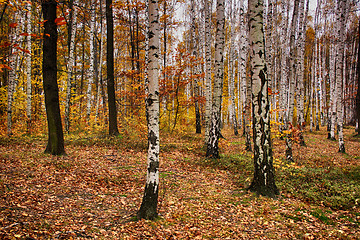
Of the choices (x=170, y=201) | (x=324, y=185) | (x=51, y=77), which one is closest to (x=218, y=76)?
(x=324, y=185)

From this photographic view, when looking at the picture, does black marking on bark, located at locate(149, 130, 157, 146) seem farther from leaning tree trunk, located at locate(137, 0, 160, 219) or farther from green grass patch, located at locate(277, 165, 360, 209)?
green grass patch, located at locate(277, 165, 360, 209)

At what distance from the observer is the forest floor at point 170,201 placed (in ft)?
13.0

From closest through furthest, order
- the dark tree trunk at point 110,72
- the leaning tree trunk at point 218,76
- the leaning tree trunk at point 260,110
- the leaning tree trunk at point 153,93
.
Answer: the leaning tree trunk at point 153,93 < the leaning tree trunk at point 260,110 < the leaning tree trunk at point 218,76 < the dark tree trunk at point 110,72

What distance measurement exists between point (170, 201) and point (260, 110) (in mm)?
3492

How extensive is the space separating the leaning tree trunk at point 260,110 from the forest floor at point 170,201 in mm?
526

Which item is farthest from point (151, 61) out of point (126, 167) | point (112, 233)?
point (126, 167)

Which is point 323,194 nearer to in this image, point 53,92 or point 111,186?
point 111,186

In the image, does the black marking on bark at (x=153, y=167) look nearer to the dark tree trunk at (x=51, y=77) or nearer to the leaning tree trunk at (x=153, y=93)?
the leaning tree trunk at (x=153, y=93)

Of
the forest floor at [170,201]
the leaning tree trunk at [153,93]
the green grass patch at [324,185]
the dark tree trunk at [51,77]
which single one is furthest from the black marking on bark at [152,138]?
the dark tree trunk at [51,77]

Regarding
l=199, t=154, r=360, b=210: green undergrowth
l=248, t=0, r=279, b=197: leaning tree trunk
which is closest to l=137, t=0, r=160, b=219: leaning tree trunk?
l=248, t=0, r=279, b=197: leaning tree trunk

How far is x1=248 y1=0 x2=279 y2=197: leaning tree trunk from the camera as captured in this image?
5758mm

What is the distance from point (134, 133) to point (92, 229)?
9.88m

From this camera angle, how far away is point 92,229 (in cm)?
388

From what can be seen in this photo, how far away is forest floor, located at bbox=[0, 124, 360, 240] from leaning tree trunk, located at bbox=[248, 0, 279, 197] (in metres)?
0.53
